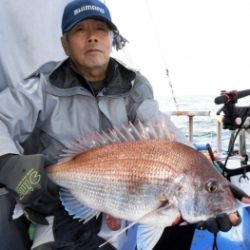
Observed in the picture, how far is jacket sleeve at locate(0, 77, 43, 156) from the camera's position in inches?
61.6

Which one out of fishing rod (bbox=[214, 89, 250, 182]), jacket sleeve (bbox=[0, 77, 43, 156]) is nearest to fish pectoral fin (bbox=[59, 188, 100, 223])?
jacket sleeve (bbox=[0, 77, 43, 156])

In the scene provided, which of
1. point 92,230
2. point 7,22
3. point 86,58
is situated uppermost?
point 7,22

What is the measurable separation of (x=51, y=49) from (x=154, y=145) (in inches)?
56.9

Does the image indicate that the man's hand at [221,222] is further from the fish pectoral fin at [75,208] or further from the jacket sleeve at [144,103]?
the jacket sleeve at [144,103]

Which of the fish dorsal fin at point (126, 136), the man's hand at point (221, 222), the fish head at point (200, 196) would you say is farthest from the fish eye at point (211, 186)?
the fish dorsal fin at point (126, 136)

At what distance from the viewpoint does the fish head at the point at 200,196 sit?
1163 millimetres

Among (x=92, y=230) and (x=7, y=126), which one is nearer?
(x=7, y=126)

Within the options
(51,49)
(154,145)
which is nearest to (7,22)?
(51,49)

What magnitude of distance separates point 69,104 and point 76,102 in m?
0.04

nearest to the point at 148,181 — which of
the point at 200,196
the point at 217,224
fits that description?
the point at 200,196

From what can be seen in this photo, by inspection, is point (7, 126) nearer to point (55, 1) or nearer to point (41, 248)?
point (41, 248)

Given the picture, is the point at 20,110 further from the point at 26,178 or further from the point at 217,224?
the point at 217,224

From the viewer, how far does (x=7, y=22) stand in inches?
83.8

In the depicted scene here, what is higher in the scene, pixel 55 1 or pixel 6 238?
pixel 55 1
